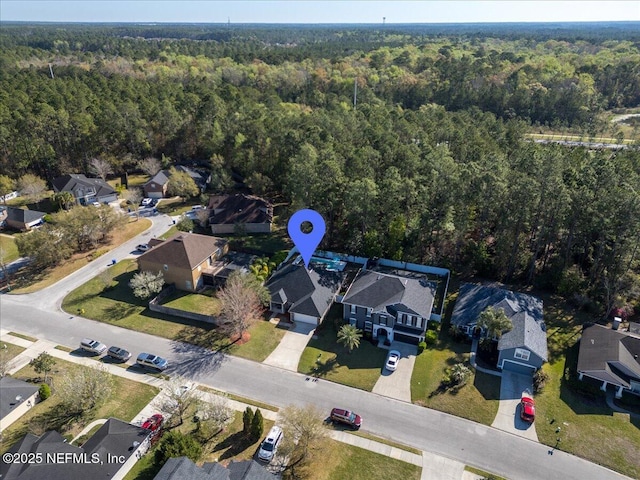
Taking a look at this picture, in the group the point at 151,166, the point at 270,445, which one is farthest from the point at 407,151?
the point at 151,166

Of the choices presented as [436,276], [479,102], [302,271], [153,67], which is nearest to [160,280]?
[302,271]

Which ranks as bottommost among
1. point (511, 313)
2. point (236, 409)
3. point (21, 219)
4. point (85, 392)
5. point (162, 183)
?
point (236, 409)

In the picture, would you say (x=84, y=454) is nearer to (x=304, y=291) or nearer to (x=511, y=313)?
(x=304, y=291)

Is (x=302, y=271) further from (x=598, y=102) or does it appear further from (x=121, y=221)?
(x=598, y=102)

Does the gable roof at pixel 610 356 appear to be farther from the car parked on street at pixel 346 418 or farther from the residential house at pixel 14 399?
the residential house at pixel 14 399

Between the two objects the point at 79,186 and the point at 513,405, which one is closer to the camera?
the point at 513,405

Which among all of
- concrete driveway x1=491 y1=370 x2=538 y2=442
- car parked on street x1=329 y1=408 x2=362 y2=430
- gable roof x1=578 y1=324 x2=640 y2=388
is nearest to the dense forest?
gable roof x1=578 y1=324 x2=640 y2=388

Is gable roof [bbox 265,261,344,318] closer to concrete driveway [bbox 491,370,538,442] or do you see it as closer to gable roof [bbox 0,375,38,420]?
concrete driveway [bbox 491,370,538,442]
